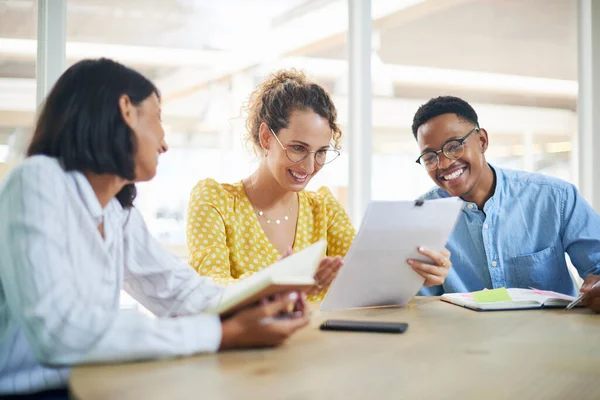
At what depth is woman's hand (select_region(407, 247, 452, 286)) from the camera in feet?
4.92

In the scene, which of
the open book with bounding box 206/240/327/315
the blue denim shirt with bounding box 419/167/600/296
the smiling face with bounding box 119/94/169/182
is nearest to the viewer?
the open book with bounding box 206/240/327/315

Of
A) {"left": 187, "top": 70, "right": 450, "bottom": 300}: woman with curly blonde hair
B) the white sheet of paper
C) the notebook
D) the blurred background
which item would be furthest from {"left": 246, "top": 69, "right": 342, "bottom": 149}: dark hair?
the notebook

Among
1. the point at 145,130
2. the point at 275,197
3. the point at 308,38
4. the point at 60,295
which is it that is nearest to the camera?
the point at 60,295

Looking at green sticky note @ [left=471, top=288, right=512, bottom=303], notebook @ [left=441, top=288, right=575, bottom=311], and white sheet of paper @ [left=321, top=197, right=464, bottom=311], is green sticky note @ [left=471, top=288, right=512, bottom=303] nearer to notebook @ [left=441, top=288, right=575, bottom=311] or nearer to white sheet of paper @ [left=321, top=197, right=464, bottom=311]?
notebook @ [left=441, top=288, right=575, bottom=311]

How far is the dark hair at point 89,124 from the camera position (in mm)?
1046

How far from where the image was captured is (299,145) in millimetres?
1924

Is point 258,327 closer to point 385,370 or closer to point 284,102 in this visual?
point 385,370

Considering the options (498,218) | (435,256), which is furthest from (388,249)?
(498,218)

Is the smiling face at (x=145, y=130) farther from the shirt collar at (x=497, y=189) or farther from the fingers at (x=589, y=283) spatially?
the shirt collar at (x=497, y=189)

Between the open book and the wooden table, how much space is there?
0.30 ft

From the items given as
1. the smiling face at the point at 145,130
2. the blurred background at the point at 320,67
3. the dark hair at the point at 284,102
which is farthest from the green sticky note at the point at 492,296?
the blurred background at the point at 320,67

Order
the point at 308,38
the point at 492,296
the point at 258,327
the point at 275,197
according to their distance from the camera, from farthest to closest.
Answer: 1. the point at 308,38
2. the point at 275,197
3. the point at 492,296
4. the point at 258,327

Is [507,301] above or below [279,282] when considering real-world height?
below

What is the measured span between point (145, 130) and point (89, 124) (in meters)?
0.11
